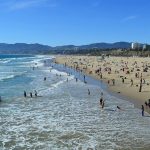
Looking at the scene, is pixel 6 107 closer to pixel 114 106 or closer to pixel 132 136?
pixel 114 106

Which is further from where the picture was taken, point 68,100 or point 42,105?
point 68,100

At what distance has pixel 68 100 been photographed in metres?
48.5

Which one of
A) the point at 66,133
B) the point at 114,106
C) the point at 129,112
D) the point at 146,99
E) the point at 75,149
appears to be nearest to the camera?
the point at 75,149

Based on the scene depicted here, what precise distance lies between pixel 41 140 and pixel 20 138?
1857mm

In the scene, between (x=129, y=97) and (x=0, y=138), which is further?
(x=129, y=97)

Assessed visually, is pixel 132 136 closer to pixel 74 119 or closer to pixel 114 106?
pixel 74 119

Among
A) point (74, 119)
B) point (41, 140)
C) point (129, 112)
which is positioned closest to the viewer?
point (41, 140)

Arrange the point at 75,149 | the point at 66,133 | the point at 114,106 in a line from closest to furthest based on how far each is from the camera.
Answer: the point at 75,149 < the point at 66,133 < the point at 114,106

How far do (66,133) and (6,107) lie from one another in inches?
557

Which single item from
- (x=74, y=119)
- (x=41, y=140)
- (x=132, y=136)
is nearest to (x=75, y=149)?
(x=41, y=140)

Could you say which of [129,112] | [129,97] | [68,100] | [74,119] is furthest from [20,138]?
[129,97]

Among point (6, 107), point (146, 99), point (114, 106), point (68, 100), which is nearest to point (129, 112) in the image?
point (114, 106)

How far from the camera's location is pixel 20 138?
30.2 meters

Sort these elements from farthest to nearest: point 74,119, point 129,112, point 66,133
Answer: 1. point 129,112
2. point 74,119
3. point 66,133
